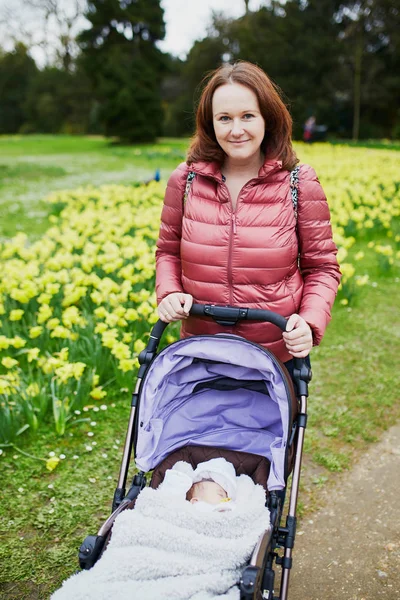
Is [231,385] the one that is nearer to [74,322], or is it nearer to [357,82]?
[74,322]

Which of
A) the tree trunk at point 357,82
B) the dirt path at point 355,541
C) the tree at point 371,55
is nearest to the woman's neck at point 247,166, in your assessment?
the dirt path at point 355,541

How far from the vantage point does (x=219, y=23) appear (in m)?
33.4

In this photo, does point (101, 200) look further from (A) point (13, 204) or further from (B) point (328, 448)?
(B) point (328, 448)

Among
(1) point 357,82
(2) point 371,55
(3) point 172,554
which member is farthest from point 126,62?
(3) point 172,554

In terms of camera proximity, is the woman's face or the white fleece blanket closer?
the white fleece blanket

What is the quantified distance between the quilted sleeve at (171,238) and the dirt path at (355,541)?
1.33 m

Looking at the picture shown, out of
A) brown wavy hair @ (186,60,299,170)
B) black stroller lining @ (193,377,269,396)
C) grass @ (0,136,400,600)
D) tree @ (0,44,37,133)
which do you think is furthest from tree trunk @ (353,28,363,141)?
black stroller lining @ (193,377,269,396)

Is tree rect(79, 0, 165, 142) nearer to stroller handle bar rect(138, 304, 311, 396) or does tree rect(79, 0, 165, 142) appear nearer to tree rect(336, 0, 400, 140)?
tree rect(336, 0, 400, 140)

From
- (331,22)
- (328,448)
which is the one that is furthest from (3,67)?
(328,448)

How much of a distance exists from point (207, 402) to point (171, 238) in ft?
2.31

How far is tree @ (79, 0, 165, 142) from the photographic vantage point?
25.7 meters

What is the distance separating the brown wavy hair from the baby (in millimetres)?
1159

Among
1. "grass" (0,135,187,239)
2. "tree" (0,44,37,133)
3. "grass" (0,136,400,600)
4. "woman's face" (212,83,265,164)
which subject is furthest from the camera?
"tree" (0,44,37,133)

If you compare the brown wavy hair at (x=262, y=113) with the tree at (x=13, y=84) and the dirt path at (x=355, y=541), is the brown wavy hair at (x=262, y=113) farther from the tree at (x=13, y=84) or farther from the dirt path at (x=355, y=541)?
the tree at (x=13, y=84)
